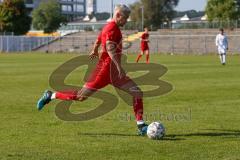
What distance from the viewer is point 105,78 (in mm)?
10367

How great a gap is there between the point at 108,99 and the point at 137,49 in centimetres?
5477

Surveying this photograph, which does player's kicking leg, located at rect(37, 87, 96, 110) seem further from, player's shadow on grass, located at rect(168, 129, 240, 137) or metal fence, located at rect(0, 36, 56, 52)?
metal fence, located at rect(0, 36, 56, 52)

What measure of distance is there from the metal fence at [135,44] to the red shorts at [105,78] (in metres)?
53.2

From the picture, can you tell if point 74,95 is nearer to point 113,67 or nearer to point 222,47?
point 113,67

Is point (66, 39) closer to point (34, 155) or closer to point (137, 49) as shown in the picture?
point (137, 49)

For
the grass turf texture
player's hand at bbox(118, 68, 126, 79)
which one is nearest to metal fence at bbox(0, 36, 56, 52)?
the grass turf texture

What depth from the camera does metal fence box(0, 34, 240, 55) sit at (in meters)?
66.8

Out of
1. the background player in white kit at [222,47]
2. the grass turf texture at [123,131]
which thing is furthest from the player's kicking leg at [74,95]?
the background player in white kit at [222,47]

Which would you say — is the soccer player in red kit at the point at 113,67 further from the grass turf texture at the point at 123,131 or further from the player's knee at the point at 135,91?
the grass turf texture at the point at 123,131

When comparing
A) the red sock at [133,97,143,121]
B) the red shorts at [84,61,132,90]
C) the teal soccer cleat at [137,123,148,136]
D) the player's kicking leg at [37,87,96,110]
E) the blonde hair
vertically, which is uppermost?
the blonde hair

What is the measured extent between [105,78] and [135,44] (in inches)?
2490

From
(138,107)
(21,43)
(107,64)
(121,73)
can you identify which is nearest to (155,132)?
(138,107)

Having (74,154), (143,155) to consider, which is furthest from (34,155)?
(143,155)

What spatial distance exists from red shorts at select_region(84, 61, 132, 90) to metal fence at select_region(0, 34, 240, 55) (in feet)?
175
